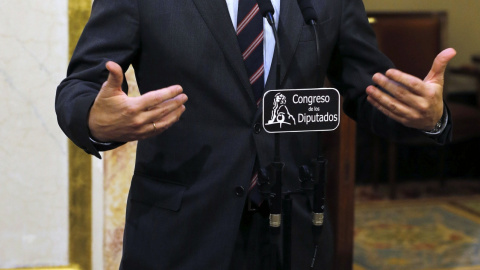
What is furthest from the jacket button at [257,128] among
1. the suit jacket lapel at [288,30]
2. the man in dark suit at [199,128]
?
the suit jacket lapel at [288,30]

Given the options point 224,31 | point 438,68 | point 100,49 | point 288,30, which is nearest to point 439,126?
point 438,68

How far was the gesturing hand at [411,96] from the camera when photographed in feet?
4.24

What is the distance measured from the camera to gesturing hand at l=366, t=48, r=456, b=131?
129 cm

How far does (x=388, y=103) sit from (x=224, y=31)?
35cm

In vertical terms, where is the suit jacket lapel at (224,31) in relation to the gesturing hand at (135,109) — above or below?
above

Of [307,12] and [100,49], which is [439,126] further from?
[100,49]

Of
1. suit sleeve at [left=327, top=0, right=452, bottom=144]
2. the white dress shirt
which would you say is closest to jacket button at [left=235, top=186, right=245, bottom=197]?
the white dress shirt

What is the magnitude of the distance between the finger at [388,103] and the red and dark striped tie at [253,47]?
0.75ft

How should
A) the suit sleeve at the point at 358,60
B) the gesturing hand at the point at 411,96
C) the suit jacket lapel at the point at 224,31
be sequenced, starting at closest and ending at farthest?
1. the gesturing hand at the point at 411,96
2. the suit jacket lapel at the point at 224,31
3. the suit sleeve at the point at 358,60

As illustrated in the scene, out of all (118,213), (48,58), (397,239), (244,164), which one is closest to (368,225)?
(397,239)

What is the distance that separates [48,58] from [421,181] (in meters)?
3.64

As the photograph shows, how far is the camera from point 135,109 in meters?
1.22

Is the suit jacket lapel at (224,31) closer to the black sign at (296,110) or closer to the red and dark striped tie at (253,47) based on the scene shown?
the red and dark striped tie at (253,47)

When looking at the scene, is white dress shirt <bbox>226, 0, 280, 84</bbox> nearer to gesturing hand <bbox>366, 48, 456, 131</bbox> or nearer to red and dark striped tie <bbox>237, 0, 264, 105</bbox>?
red and dark striped tie <bbox>237, 0, 264, 105</bbox>
